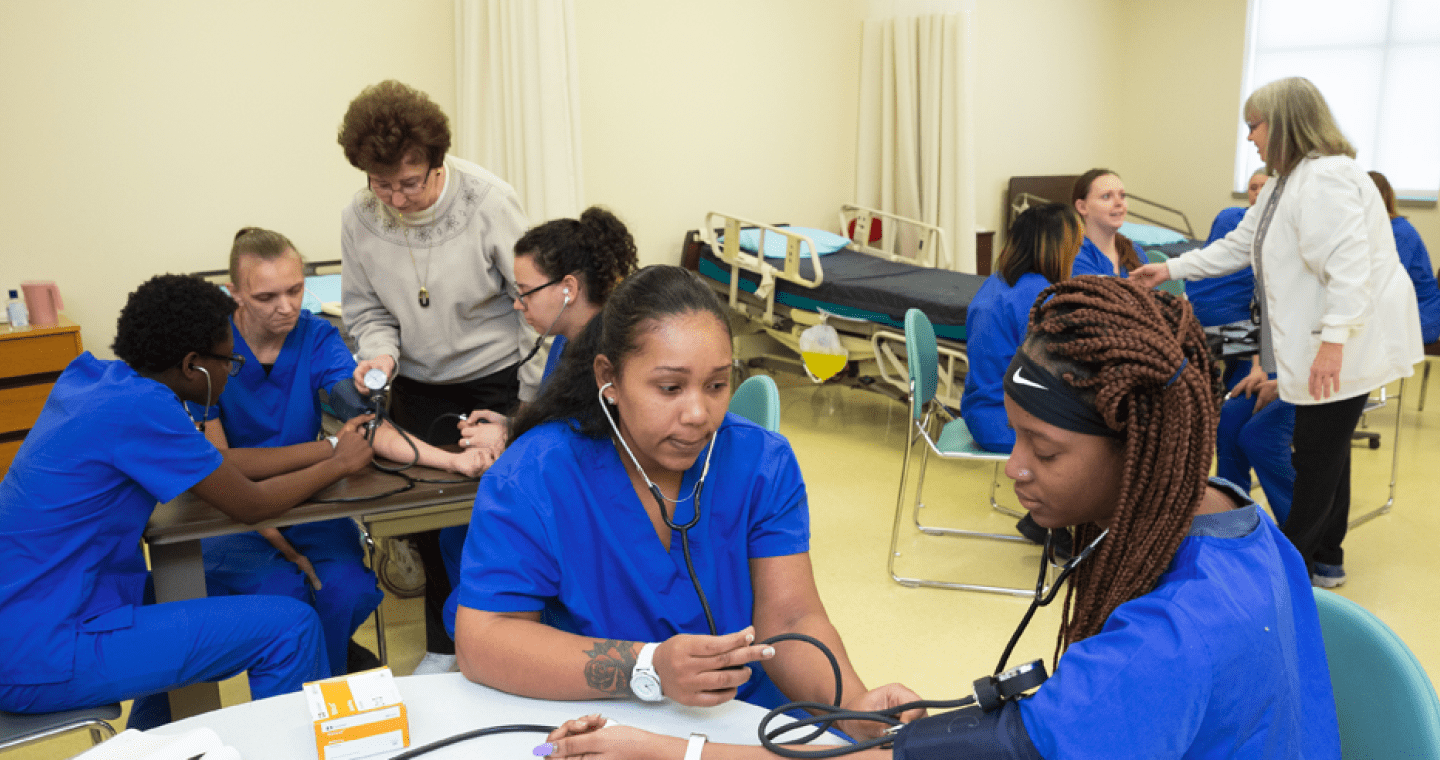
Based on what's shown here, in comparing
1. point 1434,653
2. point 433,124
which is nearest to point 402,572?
point 433,124

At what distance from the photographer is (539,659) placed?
1.15 m

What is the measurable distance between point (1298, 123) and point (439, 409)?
228 centimetres

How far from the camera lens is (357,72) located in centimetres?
420

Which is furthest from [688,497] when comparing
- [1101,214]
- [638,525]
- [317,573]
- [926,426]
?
[1101,214]

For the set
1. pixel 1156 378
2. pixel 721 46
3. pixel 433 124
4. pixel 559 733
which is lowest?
pixel 559 733

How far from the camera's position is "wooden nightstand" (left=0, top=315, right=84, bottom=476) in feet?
11.1

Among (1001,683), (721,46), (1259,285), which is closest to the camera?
(1001,683)

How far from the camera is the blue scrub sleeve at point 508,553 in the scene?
120 centimetres

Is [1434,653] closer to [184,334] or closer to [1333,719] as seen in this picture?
[1333,719]

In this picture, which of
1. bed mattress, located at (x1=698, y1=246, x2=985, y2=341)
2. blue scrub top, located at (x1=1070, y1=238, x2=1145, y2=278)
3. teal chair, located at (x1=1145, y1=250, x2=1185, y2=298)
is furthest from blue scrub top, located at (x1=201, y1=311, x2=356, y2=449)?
teal chair, located at (x1=1145, y1=250, x2=1185, y2=298)

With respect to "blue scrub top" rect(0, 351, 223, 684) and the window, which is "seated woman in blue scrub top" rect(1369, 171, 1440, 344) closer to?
the window

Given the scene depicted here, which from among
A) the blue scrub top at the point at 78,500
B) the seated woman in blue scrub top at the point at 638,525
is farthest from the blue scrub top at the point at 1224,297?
the blue scrub top at the point at 78,500

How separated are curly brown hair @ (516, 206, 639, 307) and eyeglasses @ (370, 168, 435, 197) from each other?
328 mm

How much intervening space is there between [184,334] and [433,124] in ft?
2.37
